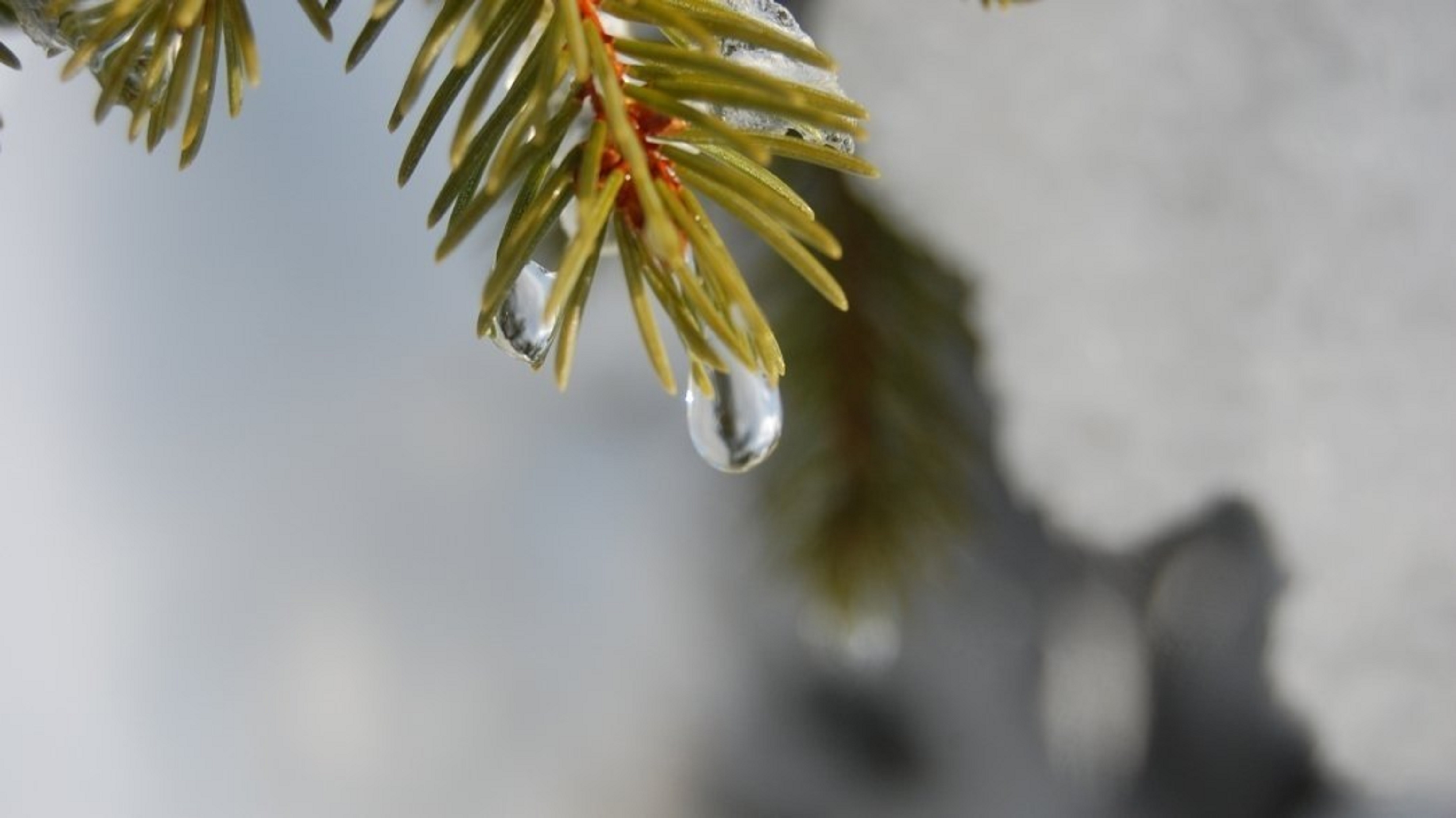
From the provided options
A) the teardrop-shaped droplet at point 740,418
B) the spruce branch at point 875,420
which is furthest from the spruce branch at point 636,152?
the spruce branch at point 875,420

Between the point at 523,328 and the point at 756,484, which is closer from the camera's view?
the point at 523,328

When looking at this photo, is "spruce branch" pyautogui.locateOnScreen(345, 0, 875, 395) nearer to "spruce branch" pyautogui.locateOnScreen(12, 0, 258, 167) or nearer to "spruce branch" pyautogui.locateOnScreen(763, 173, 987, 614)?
"spruce branch" pyautogui.locateOnScreen(12, 0, 258, 167)

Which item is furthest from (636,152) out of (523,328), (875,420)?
(875,420)

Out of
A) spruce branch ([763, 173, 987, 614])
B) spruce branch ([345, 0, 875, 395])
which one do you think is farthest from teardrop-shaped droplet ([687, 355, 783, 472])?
spruce branch ([763, 173, 987, 614])

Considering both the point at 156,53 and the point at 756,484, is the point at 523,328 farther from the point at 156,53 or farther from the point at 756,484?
the point at 756,484

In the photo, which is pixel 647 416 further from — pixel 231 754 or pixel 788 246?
pixel 788 246

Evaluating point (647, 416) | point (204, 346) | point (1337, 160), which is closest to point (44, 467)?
point (204, 346)
